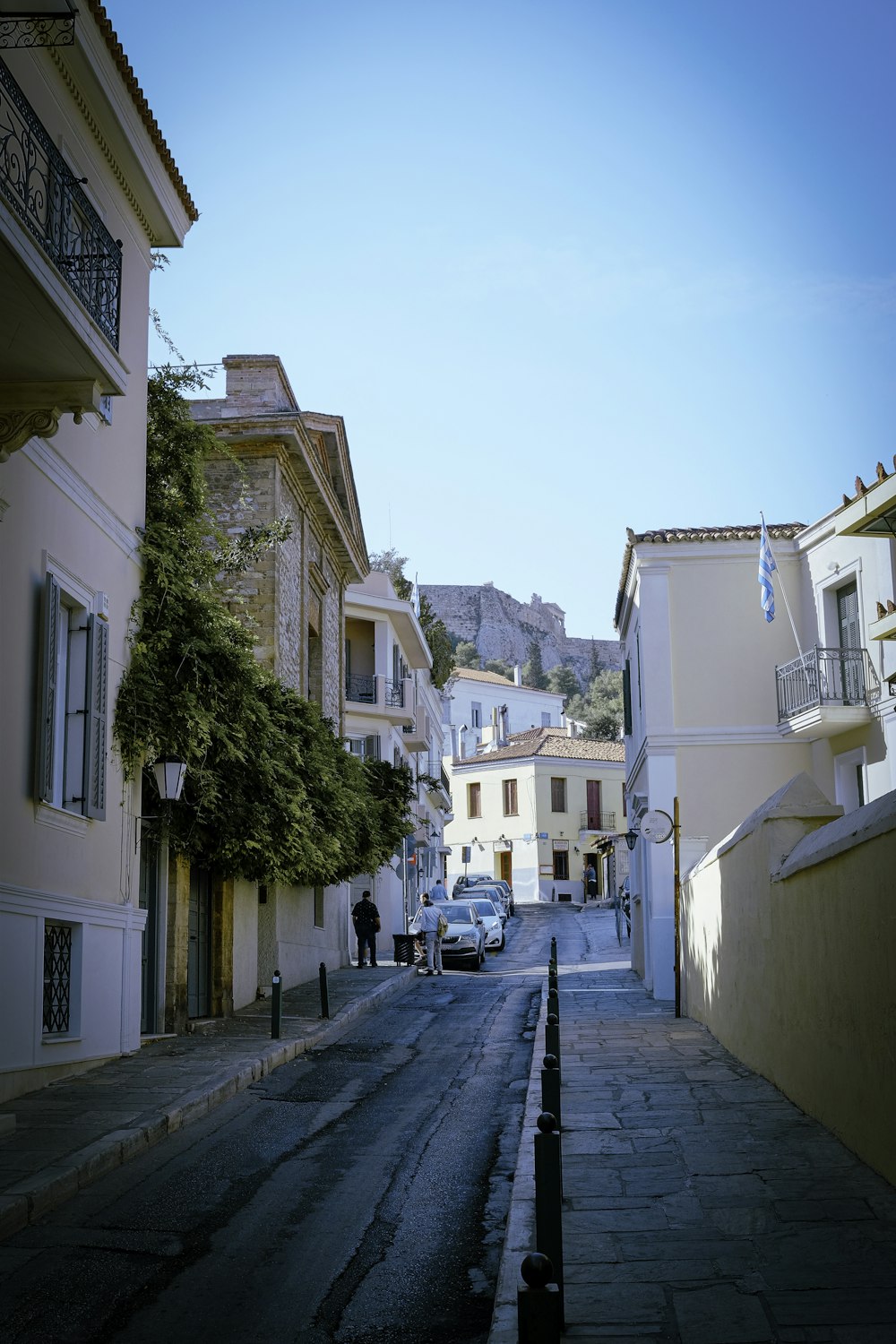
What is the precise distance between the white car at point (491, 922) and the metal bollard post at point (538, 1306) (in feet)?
107

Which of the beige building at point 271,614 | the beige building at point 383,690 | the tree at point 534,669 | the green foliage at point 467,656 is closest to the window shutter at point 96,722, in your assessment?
the beige building at point 271,614

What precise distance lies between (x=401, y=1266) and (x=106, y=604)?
349 inches

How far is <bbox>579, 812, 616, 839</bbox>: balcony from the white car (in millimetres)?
30818

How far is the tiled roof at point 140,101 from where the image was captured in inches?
501

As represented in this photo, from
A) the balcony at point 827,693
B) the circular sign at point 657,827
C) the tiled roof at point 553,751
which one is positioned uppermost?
the tiled roof at point 553,751

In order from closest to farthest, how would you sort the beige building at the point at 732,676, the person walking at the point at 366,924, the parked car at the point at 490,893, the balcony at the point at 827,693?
the balcony at the point at 827,693 → the beige building at the point at 732,676 → the person walking at the point at 366,924 → the parked car at the point at 490,893

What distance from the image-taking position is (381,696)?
37.2m

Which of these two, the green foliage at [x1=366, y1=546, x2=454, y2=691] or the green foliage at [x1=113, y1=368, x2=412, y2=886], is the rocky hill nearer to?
the green foliage at [x1=366, y1=546, x2=454, y2=691]

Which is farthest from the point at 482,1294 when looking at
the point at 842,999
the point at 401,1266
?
the point at 842,999

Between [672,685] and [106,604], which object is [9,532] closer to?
[106,604]

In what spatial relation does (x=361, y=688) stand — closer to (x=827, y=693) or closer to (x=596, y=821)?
(x=827, y=693)

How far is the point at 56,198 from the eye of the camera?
11414 mm

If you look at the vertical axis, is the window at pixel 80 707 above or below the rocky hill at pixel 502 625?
below

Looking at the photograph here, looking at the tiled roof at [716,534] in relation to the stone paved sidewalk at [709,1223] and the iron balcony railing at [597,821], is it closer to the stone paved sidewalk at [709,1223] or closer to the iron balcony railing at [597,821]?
the stone paved sidewalk at [709,1223]
